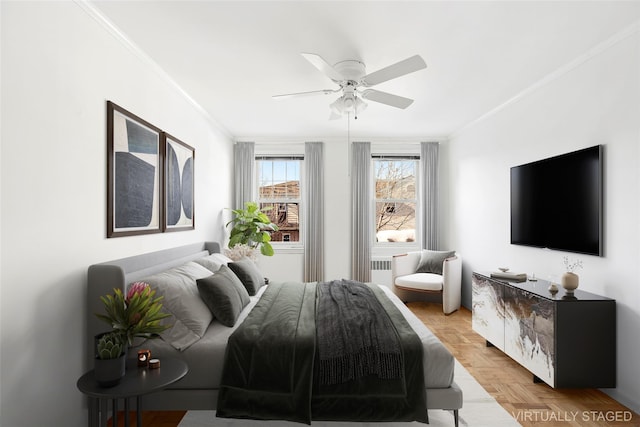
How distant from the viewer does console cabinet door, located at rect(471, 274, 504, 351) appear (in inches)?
133

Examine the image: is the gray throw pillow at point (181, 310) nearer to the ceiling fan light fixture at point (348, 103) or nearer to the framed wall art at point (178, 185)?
the framed wall art at point (178, 185)

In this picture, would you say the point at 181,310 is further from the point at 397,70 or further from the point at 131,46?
the point at 397,70

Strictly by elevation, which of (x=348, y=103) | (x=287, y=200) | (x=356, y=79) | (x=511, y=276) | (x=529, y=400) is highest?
(x=356, y=79)

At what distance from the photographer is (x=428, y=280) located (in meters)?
5.04

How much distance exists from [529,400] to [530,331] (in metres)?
0.52

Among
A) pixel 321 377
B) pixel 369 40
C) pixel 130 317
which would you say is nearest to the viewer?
pixel 130 317

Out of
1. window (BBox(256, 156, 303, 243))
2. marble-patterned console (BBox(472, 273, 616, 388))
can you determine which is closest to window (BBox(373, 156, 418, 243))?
window (BBox(256, 156, 303, 243))

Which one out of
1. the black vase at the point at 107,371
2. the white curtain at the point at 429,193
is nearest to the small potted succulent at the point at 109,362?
the black vase at the point at 107,371

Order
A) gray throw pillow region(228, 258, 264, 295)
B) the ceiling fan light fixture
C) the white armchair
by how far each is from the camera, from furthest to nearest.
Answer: the white armchair → gray throw pillow region(228, 258, 264, 295) → the ceiling fan light fixture

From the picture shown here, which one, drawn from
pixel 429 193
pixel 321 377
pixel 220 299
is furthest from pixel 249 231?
pixel 321 377

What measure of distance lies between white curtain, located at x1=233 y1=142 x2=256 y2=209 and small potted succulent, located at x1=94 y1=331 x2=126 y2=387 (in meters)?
4.23

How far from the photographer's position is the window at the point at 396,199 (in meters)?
6.11

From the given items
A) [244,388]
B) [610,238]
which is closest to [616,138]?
[610,238]

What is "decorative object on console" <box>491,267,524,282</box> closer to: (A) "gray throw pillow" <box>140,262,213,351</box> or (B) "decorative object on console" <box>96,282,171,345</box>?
(A) "gray throw pillow" <box>140,262,213,351</box>
